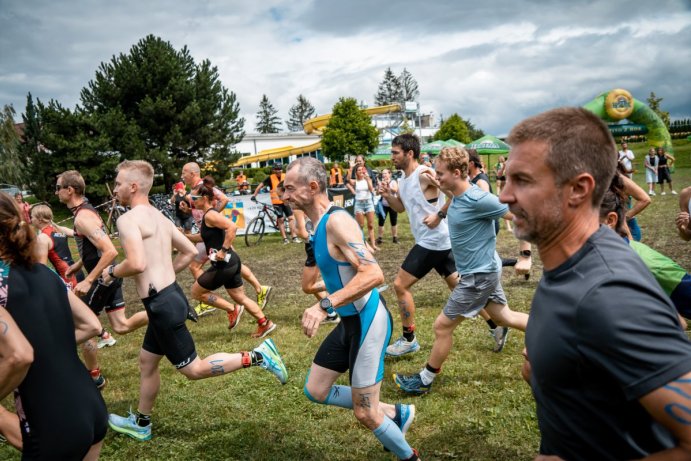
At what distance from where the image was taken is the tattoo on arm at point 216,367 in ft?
13.1

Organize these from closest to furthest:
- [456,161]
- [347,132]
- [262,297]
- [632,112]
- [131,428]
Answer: [131,428], [456,161], [262,297], [632,112], [347,132]

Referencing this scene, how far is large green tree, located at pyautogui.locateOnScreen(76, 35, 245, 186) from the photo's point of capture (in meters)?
26.7

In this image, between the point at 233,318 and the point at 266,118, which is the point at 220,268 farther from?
the point at 266,118

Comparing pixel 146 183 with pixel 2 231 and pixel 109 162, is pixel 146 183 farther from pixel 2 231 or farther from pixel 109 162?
pixel 109 162

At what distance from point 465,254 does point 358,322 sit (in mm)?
1674

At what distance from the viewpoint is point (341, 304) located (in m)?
2.78

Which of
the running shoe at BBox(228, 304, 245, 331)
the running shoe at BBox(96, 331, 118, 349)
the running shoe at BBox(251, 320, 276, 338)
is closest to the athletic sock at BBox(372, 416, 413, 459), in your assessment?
the running shoe at BBox(251, 320, 276, 338)

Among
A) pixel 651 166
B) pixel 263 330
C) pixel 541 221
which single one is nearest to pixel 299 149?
pixel 651 166

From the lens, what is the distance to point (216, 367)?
4000 millimetres

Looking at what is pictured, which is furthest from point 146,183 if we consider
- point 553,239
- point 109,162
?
point 109,162

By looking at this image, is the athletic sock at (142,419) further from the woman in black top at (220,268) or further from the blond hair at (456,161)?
the blond hair at (456,161)

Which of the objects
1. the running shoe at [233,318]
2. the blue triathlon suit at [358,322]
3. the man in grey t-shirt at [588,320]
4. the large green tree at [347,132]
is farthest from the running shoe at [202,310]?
the large green tree at [347,132]

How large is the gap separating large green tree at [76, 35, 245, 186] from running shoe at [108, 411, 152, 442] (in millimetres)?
24621

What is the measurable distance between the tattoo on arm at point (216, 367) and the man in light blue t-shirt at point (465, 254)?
1700 mm
